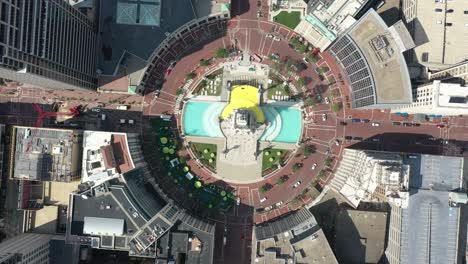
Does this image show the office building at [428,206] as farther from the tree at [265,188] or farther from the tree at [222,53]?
the tree at [222,53]

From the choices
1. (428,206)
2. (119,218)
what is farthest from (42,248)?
(428,206)

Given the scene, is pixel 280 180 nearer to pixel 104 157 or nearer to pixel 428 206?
pixel 428 206

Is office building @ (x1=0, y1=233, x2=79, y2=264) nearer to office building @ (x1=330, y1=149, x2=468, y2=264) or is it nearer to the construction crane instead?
the construction crane

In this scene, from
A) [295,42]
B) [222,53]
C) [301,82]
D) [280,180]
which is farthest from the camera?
[280,180]

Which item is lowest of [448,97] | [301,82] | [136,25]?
[448,97]

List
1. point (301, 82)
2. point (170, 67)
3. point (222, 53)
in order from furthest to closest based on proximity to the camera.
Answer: point (170, 67) < point (301, 82) < point (222, 53)

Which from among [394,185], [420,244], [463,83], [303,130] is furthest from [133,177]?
[463,83]

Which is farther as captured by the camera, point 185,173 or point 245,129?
point 185,173
